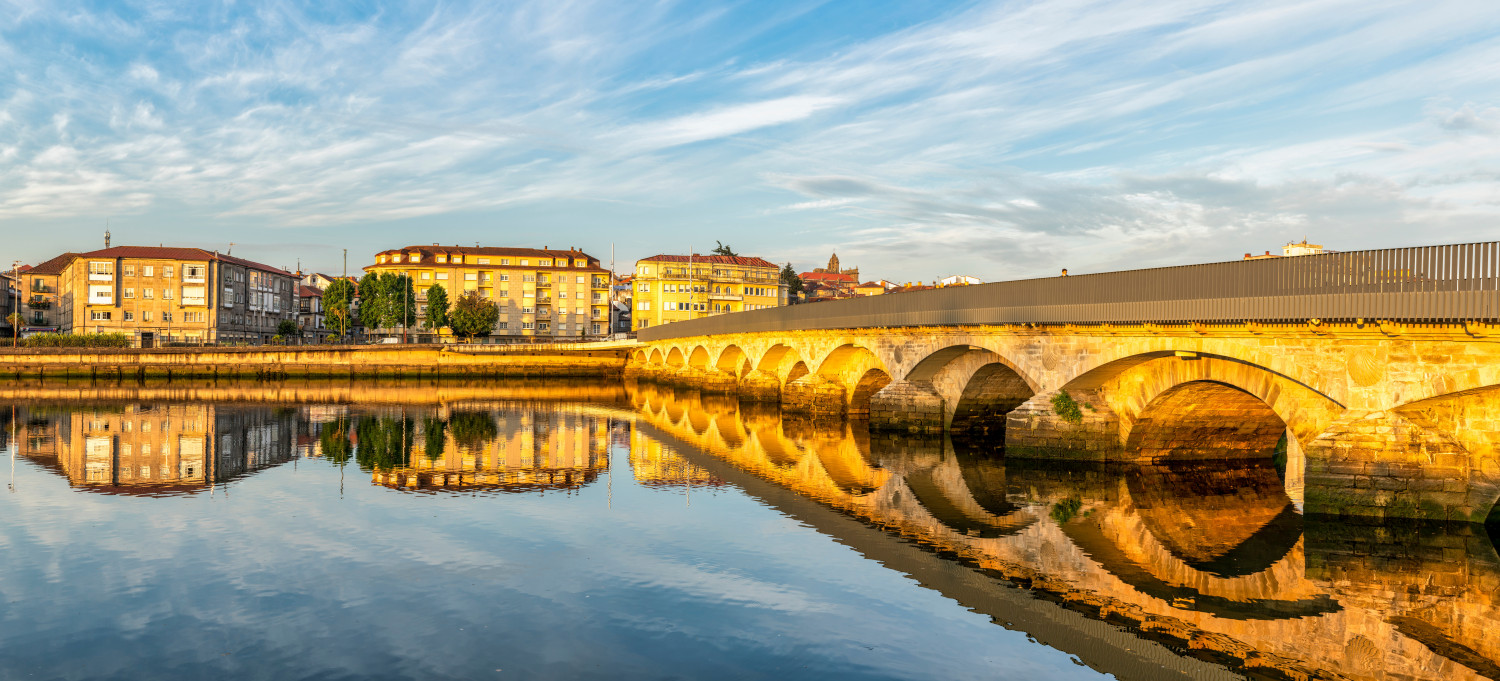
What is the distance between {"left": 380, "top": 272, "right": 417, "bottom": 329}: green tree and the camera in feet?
364

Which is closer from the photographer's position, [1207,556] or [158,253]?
[1207,556]

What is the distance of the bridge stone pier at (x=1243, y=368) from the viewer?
616 inches

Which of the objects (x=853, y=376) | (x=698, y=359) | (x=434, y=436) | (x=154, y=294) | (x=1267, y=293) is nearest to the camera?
(x=1267, y=293)

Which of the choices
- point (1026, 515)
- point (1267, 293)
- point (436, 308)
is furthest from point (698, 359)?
point (436, 308)

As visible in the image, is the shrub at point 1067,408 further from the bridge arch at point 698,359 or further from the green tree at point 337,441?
the bridge arch at point 698,359

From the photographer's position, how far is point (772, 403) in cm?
4931

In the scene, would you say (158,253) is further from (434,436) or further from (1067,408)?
(1067,408)

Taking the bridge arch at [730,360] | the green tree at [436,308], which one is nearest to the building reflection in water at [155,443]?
the bridge arch at [730,360]

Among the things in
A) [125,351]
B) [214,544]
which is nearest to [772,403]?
[214,544]

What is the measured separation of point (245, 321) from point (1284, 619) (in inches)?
4893

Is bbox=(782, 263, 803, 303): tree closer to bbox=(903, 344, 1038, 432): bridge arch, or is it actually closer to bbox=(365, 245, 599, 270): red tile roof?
bbox=(365, 245, 599, 270): red tile roof

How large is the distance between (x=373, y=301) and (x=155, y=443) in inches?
3322

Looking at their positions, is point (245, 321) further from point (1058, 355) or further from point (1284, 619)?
point (1284, 619)

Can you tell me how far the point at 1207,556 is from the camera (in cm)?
1598
